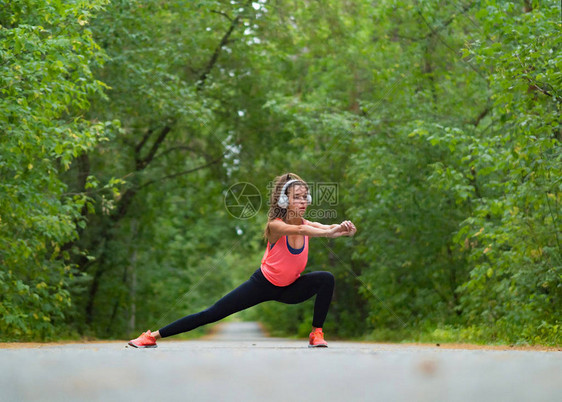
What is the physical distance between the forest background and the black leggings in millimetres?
4045

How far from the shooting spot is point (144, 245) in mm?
23875

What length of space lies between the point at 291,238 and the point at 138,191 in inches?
644

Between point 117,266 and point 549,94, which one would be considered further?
point 117,266

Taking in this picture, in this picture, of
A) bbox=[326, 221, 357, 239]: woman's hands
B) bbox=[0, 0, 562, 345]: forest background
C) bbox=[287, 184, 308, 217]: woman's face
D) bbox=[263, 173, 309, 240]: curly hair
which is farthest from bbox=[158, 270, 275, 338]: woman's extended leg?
bbox=[0, 0, 562, 345]: forest background

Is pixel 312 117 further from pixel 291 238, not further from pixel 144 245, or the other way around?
pixel 291 238

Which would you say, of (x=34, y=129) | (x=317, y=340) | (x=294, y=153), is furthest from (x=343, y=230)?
(x=294, y=153)

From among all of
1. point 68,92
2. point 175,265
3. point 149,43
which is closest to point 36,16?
point 68,92

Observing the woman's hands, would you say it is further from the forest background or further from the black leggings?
the forest background

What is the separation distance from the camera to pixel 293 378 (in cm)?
244

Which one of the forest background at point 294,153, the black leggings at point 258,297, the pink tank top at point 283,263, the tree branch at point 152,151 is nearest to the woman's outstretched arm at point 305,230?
the pink tank top at point 283,263

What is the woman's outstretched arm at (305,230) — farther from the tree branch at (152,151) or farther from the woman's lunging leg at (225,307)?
the tree branch at (152,151)

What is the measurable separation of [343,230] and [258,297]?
1.11m

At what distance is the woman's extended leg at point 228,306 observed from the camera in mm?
5508

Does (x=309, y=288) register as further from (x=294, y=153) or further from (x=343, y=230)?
(x=294, y=153)
